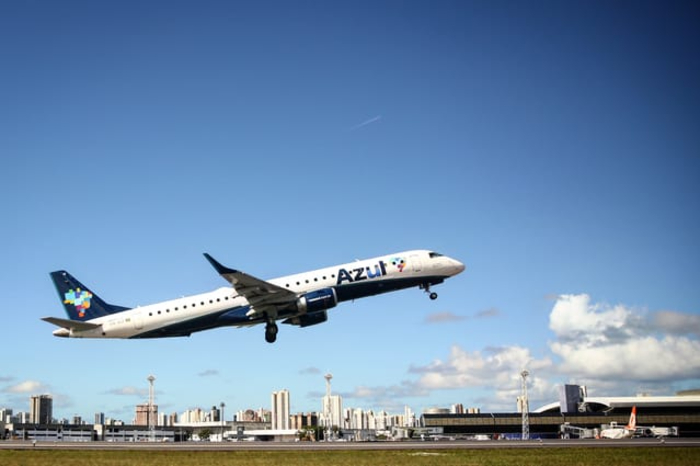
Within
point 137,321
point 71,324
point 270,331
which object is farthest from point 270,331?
point 71,324

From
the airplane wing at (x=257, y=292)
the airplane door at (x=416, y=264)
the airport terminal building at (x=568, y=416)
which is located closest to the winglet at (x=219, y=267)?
the airplane wing at (x=257, y=292)

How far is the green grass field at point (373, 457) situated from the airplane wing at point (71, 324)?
11.2 metres

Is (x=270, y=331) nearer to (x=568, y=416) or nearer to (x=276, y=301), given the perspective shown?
(x=276, y=301)

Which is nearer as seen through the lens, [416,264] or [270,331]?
[270,331]

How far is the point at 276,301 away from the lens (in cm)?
6744

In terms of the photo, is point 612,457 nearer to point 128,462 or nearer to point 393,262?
point 393,262

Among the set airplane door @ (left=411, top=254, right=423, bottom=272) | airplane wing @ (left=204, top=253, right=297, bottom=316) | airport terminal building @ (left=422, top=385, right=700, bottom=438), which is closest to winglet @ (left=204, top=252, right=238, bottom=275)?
airplane wing @ (left=204, top=253, right=297, bottom=316)

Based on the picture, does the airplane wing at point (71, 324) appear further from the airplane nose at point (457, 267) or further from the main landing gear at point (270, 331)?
the airplane nose at point (457, 267)

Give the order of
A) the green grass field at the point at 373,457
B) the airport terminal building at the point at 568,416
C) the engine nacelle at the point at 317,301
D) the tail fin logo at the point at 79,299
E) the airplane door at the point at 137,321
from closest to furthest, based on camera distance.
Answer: the green grass field at the point at 373,457
the engine nacelle at the point at 317,301
the airplane door at the point at 137,321
the tail fin logo at the point at 79,299
the airport terminal building at the point at 568,416

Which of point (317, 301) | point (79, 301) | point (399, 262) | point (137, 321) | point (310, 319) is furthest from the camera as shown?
point (79, 301)

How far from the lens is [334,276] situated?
6794cm

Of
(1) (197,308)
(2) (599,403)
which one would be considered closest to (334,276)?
(1) (197,308)

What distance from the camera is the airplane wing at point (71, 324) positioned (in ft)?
218

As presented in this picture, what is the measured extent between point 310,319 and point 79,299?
23.2 metres
